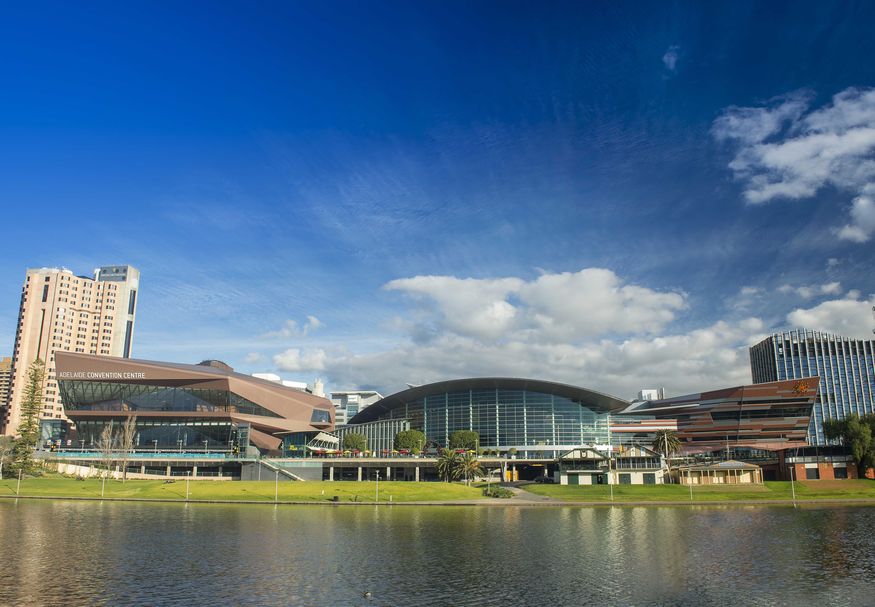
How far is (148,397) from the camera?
5689 inches

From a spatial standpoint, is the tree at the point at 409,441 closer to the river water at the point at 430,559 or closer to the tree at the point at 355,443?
the tree at the point at 355,443

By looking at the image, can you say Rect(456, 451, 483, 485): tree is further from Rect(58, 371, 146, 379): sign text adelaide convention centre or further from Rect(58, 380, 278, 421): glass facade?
Rect(58, 371, 146, 379): sign text adelaide convention centre

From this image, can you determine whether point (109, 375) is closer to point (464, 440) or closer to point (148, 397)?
point (148, 397)

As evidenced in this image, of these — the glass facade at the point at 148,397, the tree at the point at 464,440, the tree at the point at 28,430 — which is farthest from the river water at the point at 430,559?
the tree at the point at 464,440

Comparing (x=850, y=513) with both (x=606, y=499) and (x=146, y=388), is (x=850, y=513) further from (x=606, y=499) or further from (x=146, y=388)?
(x=146, y=388)

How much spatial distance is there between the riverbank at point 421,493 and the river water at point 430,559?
18295 millimetres

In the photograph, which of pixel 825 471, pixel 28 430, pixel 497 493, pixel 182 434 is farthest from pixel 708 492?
pixel 28 430

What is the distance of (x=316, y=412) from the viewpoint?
17175 cm

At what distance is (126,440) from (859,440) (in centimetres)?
13325

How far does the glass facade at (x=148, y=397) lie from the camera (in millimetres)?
143625

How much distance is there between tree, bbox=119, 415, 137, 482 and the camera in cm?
12088

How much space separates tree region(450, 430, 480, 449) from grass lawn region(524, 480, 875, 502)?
50107 mm

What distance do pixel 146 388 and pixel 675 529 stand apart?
11803 cm

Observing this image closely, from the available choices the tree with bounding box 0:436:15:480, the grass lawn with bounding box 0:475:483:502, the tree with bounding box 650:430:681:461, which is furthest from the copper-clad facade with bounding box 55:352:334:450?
the tree with bounding box 650:430:681:461
